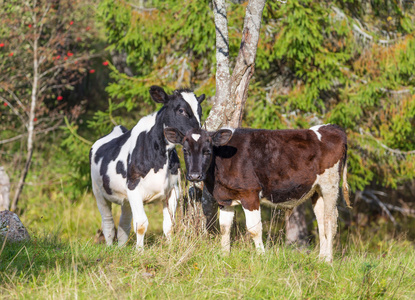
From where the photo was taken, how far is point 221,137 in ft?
21.7

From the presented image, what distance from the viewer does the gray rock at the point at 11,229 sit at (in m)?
6.90

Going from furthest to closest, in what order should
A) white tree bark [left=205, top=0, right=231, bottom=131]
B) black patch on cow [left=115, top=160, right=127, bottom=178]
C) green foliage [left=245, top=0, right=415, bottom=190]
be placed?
green foliage [left=245, top=0, right=415, bottom=190] → white tree bark [left=205, top=0, right=231, bottom=131] → black patch on cow [left=115, top=160, right=127, bottom=178]

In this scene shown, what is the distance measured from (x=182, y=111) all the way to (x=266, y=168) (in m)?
1.37

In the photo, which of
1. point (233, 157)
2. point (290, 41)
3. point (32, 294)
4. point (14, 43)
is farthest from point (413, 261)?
point (14, 43)

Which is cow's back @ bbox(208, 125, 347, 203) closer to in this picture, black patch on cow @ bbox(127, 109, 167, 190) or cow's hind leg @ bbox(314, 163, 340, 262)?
cow's hind leg @ bbox(314, 163, 340, 262)

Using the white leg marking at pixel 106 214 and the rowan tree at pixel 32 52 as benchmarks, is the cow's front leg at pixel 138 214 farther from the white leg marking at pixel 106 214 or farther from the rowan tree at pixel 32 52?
the rowan tree at pixel 32 52

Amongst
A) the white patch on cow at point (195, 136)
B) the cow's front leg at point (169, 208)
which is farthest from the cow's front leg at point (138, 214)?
the white patch on cow at point (195, 136)

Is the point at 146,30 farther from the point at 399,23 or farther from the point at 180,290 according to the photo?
the point at 180,290

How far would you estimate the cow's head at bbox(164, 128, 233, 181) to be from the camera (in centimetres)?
633

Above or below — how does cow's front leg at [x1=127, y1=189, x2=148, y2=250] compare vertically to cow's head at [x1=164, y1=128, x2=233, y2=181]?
below

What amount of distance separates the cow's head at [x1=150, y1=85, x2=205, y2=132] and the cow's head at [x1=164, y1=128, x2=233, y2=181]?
1.13ft

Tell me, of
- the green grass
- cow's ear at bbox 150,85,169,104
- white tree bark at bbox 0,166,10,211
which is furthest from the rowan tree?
the green grass

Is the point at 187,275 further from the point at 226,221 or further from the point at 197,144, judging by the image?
the point at 197,144

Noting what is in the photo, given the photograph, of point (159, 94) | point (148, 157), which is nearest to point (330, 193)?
point (148, 157)
